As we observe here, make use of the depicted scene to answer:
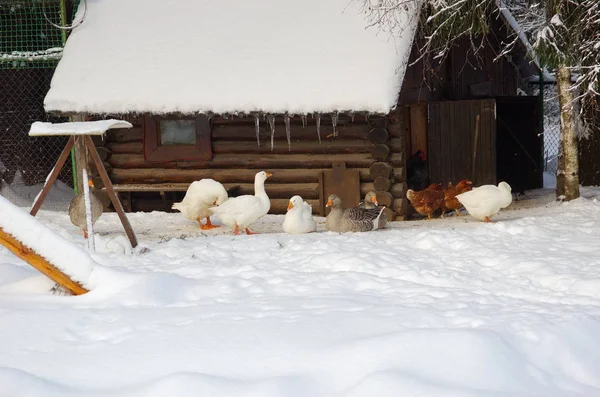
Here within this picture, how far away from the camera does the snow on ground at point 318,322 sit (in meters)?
5.32

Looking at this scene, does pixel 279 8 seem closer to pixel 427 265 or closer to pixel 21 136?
pixel 21 136

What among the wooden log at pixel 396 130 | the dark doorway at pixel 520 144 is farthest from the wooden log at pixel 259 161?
the dark doorway at pixel 520 144

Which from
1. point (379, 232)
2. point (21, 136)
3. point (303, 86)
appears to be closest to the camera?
point (379, 232)

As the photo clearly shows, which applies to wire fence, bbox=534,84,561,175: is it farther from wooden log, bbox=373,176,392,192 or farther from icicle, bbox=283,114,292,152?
icicle, bbox=283,114,292,152

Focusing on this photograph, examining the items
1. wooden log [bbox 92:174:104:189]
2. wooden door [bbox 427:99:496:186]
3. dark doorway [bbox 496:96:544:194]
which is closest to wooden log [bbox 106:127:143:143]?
wooden log [bbox 92:174:104:189]

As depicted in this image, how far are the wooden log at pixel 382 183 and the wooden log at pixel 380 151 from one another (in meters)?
0.32

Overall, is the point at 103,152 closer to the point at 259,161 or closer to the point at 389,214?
the point at 259,161

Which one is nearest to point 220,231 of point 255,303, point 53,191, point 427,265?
point 427,265

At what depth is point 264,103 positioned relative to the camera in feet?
44.0

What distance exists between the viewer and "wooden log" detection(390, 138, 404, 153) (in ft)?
44.5

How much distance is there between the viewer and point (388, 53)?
13516 millimetres

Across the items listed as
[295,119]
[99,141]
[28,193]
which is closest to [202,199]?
[295,119]

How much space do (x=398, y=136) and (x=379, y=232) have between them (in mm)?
2684

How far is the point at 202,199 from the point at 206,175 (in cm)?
233
